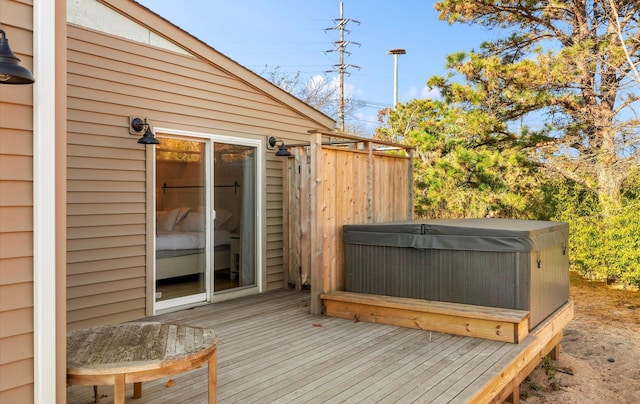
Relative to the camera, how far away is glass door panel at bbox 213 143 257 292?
575 cm

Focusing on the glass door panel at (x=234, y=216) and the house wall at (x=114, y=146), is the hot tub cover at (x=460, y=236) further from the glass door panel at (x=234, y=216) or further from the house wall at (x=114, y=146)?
the house wall at (x=114, y=146)

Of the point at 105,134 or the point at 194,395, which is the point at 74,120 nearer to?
the point at 105,134

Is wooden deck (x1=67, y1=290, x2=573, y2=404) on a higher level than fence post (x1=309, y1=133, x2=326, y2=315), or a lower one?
lower

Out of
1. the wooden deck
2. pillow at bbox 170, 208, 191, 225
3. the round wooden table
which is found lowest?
the wooden deck

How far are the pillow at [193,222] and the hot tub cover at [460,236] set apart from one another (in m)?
1.59

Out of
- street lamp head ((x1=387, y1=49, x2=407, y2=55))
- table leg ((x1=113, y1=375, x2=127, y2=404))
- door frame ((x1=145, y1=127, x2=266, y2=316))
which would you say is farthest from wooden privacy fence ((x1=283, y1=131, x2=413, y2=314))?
street lamp head ((x1=387, y1=49, x2=407, y2=55))

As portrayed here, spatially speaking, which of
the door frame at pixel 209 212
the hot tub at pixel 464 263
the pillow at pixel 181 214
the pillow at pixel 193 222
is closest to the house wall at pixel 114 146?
the door frame at pixel 209 212

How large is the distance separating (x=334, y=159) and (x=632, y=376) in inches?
138

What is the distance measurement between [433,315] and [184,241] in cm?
270

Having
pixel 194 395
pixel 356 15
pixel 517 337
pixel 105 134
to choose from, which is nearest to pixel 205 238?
pixel 105 134

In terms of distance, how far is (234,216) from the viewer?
5.96 m

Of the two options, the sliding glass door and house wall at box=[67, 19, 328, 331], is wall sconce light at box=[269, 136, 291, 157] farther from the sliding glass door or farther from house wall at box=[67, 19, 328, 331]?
house wall at box=[67, 19, 328, 331]

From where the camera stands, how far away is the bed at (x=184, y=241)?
5191 millimetres

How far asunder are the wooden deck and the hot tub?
1.21 feet
